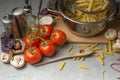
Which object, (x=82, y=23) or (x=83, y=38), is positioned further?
(x=83, y=38)

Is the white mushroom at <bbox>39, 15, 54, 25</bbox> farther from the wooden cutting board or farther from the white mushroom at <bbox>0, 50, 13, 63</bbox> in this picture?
the white mushroom at <bbox>0, 50, 13, 63</bbox>

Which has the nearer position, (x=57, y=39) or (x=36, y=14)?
(x=57, y=39)

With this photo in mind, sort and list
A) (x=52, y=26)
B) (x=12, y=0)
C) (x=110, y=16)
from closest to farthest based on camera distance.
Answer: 1. (x=110, y=16)
2. (x=52, y=26)
3. (x=12, y=0)

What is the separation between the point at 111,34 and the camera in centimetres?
97

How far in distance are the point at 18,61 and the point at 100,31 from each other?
337mm

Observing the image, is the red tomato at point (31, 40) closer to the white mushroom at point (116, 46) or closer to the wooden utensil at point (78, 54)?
the wooden utensil at point (78, 54)

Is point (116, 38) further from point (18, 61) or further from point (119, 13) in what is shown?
point (18, 61)

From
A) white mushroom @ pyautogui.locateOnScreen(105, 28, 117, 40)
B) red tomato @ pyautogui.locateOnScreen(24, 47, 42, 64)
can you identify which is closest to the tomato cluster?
red tomato @ pyautogui.locateOnScreen(24, 47, 42, 64)

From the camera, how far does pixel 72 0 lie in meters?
1.03

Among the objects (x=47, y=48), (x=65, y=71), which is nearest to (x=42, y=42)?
(x=47, y=48)

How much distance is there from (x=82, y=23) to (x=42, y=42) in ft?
0.54

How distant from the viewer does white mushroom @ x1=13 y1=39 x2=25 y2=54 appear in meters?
0.95

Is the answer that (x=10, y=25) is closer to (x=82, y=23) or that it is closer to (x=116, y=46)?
(x=82, y=23)

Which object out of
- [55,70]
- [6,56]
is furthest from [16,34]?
[55,70]
